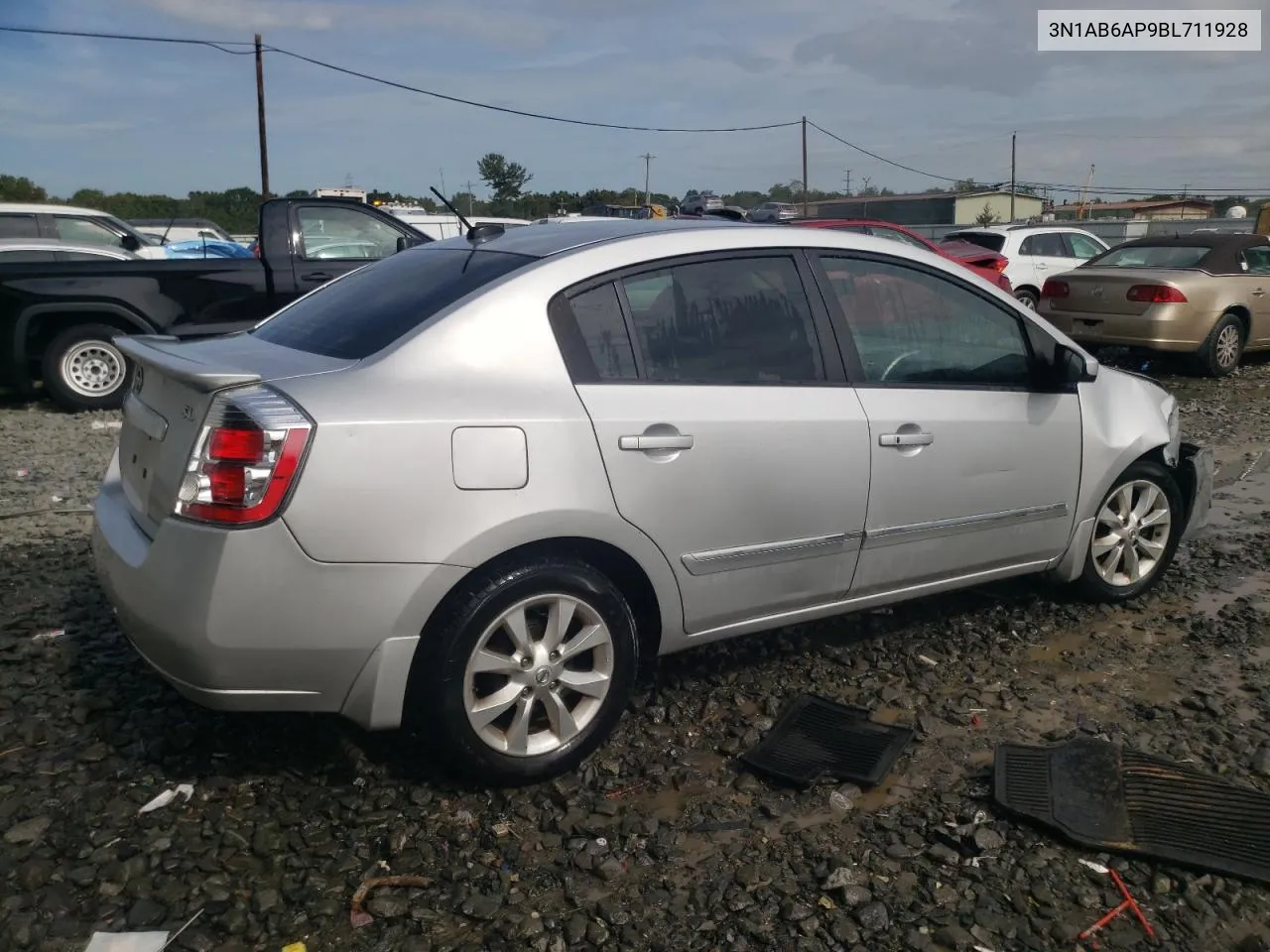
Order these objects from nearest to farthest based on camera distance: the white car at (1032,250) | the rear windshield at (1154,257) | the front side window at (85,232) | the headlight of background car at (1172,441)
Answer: the headlight of background car at (1172,441) → the rear windshield at (1154,257) → the front side window at (85,232) → the white car at (1032,250)

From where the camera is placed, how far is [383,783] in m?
3.24

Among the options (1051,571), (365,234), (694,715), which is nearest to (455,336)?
(694,715)

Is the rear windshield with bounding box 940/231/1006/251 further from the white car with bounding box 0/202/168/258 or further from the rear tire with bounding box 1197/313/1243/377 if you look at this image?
the white car with bounding box 0/202/168/258

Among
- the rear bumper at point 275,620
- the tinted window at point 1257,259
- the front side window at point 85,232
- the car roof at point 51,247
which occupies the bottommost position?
the rear bumper at point 275,620

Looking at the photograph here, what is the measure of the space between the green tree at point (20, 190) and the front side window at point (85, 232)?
100ft

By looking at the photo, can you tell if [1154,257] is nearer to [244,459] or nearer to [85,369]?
[85,369]

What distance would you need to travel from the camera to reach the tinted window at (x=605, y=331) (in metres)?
3.28

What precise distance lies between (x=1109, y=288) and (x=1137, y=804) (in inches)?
374

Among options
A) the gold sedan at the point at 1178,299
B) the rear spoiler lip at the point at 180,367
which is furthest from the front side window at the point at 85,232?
the gold sedan at the point at 1178,299

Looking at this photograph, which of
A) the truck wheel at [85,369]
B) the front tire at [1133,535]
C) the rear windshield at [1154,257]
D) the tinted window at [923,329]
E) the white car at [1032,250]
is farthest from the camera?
the white car at [1032,250]

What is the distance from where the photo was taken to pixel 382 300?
3477 mm

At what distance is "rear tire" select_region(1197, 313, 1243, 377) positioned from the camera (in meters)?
11.5

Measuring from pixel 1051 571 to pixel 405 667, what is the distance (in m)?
2.82

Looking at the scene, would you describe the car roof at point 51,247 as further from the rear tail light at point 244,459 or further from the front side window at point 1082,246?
the front side window at point 1082,246
